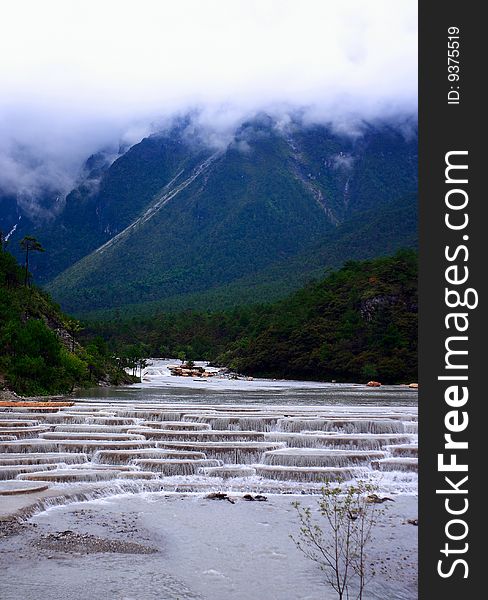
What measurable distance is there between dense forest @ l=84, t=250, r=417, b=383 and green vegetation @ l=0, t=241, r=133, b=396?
1967 centimetres

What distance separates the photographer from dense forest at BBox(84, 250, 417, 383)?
73938 mm

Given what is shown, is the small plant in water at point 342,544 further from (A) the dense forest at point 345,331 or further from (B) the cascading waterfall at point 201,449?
(A) the dense forest at point 345,331

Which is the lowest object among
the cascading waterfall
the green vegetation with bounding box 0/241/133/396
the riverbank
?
the riverbank

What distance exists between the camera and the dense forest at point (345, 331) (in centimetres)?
7394

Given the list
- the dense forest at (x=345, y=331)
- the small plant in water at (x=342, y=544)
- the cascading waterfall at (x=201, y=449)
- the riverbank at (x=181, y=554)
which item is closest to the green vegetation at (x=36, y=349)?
the cascading waterfall at (x=201, y=449)

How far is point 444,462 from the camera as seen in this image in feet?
23.8

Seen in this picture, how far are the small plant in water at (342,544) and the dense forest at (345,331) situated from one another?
56894mm

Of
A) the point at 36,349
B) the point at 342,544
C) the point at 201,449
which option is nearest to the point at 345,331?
the point at 36,349

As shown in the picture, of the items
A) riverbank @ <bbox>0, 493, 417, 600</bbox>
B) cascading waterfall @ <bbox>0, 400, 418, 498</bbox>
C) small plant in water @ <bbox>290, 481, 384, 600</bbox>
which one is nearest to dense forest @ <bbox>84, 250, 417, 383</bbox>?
cascading waterfall @ <bbox>0, 400, 418, 498</bbox>

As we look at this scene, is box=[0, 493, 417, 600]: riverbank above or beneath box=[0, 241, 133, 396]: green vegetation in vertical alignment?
beneath

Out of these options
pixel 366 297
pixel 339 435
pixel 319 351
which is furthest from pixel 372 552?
pixel 366 297

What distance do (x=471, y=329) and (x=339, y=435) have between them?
1704 centimetres

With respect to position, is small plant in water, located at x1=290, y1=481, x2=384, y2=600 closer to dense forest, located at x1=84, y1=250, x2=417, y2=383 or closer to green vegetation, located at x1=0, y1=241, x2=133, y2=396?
green vegetation, located at x1=0, y1=241, x2=133, y2=396

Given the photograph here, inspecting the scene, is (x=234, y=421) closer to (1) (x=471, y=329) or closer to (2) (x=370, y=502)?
(2) (x=370, y=502)
